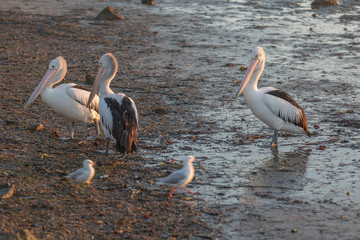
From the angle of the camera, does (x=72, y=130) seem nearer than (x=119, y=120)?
No

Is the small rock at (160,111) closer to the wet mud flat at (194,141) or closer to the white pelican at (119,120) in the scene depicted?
the wet mud flat at (194,141)

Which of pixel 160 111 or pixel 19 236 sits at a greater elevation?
pixel 19 236

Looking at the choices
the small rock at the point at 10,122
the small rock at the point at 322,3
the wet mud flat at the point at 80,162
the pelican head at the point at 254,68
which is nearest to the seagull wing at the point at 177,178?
the wet mud flat at the point at 80,162

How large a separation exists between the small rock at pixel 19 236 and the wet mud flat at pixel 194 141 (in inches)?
12.9

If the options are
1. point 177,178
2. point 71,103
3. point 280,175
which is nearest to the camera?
point 177,178

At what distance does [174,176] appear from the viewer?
591 cm

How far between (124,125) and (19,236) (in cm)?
260

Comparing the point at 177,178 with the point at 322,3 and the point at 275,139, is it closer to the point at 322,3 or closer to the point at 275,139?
the point at 275,139

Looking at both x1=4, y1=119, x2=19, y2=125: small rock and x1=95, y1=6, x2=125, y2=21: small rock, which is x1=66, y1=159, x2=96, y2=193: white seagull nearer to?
x1=4, y1=119, x2=19, y2=125: small rock

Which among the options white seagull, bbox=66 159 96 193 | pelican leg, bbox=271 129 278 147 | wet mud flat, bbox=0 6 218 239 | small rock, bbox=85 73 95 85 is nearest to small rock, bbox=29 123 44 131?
wet mud flat, bbox=0 6 218 239

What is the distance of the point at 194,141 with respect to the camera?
8.05 meters

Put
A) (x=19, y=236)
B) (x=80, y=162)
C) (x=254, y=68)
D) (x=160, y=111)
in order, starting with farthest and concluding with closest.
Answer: (x=160, y=111) → (x=254, y=68) → (x=80, y=162) → (x=19, y=236)

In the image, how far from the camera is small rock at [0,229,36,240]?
186 inches

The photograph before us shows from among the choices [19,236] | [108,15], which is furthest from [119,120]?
[108,15]
